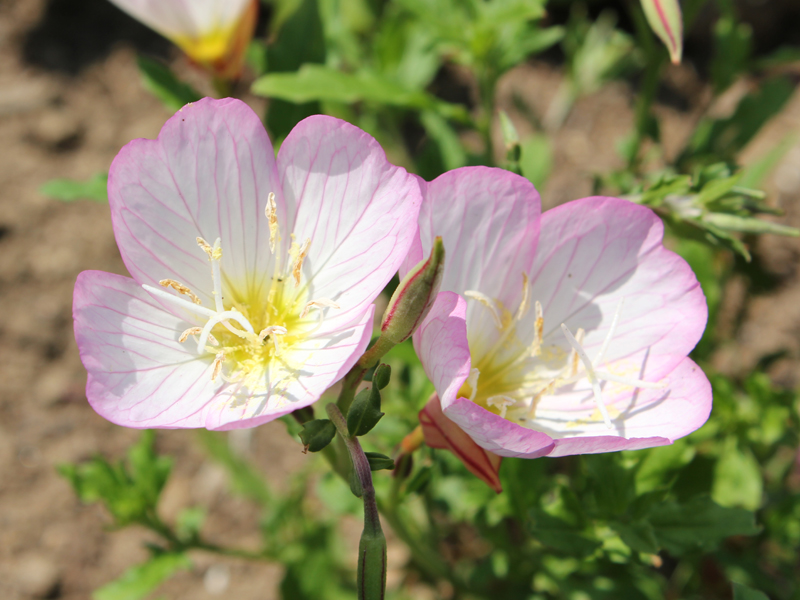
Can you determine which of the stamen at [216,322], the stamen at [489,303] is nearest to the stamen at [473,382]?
the stamen at [489,303]

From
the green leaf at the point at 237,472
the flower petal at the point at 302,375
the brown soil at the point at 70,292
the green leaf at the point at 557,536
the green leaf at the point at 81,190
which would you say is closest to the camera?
the flower petal at the point at 302,375

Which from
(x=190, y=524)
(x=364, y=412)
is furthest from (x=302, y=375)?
(x=190, y=524)

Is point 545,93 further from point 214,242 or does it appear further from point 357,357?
point 357,357

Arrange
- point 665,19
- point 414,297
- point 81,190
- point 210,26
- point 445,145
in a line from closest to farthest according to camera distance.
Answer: point 414,297 < point 665,19 < point 81,190 < point 210,26 < point 445,145

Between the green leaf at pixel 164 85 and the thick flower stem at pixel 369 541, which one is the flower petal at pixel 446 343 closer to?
the thick flower stem at pixel 369 541

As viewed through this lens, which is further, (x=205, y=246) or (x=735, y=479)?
(x=735, y=479)

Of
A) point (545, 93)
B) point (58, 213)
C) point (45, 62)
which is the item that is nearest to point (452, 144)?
point (545, 93)

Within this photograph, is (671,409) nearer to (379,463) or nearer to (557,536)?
(557,536)
